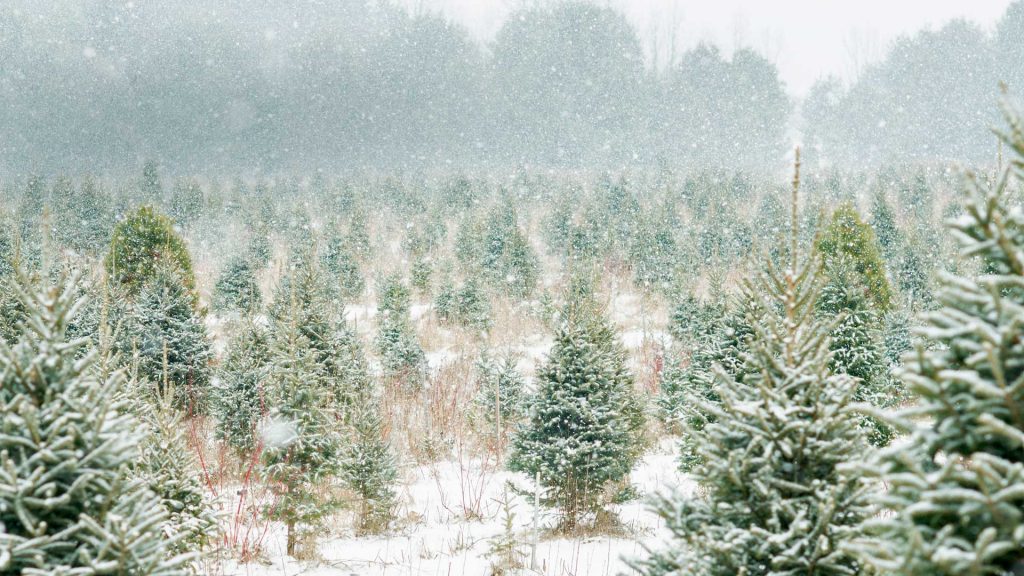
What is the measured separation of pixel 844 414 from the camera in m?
2.75

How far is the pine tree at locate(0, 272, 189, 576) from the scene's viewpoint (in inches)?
93.3

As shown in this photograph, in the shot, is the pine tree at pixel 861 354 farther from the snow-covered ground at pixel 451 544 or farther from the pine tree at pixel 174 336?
the pine tree at pixel 174 336

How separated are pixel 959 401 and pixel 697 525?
49.6 inches

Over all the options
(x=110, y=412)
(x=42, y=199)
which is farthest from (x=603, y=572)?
(x=42, y=199)

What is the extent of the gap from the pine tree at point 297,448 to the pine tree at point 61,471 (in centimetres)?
359

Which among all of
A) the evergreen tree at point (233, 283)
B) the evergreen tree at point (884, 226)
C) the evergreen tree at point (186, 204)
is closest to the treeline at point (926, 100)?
the evergreen tree at point (884, 226)

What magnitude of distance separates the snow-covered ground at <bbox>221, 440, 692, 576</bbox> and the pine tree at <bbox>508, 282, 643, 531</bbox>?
14.8 inches

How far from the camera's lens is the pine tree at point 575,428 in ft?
23.1

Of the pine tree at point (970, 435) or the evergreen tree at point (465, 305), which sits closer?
the pine tree at point (970, 435)

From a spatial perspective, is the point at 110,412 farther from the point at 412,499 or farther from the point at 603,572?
the point at 412,499

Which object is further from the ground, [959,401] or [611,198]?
[611,198]

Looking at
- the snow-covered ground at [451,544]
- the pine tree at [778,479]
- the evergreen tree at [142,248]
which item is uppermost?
the evergreen tree at [142,248]

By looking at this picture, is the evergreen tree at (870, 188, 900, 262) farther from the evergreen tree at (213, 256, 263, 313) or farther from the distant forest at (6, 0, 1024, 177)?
the distant forest at (6, 0, 1024, 177)

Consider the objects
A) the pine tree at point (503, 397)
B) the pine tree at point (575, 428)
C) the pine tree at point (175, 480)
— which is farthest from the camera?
the pine tree at point (503, 397)
